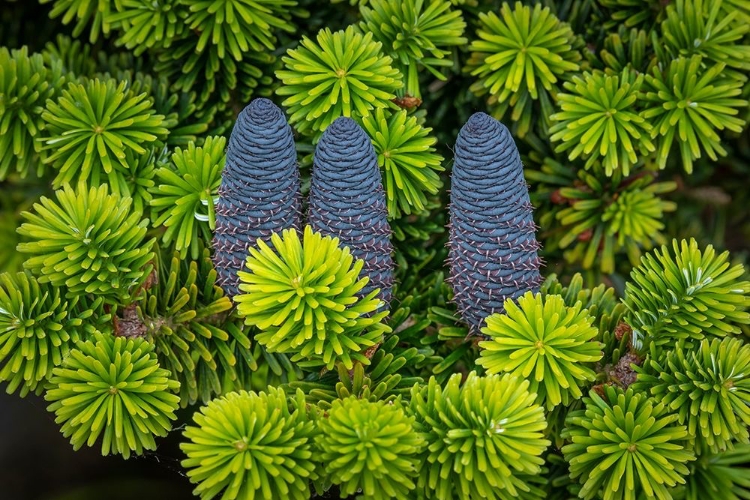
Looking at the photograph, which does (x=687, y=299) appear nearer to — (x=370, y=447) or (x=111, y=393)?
(x=370, y=447)

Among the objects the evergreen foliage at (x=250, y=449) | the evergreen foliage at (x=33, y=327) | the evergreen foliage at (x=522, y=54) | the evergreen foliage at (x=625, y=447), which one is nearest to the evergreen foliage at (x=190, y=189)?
the evergreen foliage at (x=33, y=327)

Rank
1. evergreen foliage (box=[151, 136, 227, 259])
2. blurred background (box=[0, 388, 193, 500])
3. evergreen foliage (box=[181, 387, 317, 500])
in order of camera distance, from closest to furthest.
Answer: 1. evergreen foliage (box=[181, 387, 317, 500])
2. evergreen foliage (box=[151, 136, 227, 259])
3. blurred background (box=[0, 388, 193, 500])

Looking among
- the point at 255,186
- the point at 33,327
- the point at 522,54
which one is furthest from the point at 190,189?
the point at 522,54

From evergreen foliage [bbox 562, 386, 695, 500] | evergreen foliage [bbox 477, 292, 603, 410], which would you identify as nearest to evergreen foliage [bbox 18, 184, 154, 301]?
evergreen foliage [bbox 477, 292, 603, 410]

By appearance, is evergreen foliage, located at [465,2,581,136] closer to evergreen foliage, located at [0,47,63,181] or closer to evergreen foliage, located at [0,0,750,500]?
evergreen foliage, located at [0,0,750,500]

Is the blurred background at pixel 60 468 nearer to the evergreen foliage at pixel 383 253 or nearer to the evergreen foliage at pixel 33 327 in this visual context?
the evergreen foliage at pixel 383 253

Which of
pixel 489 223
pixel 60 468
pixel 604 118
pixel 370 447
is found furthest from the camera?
pixel 60 468
